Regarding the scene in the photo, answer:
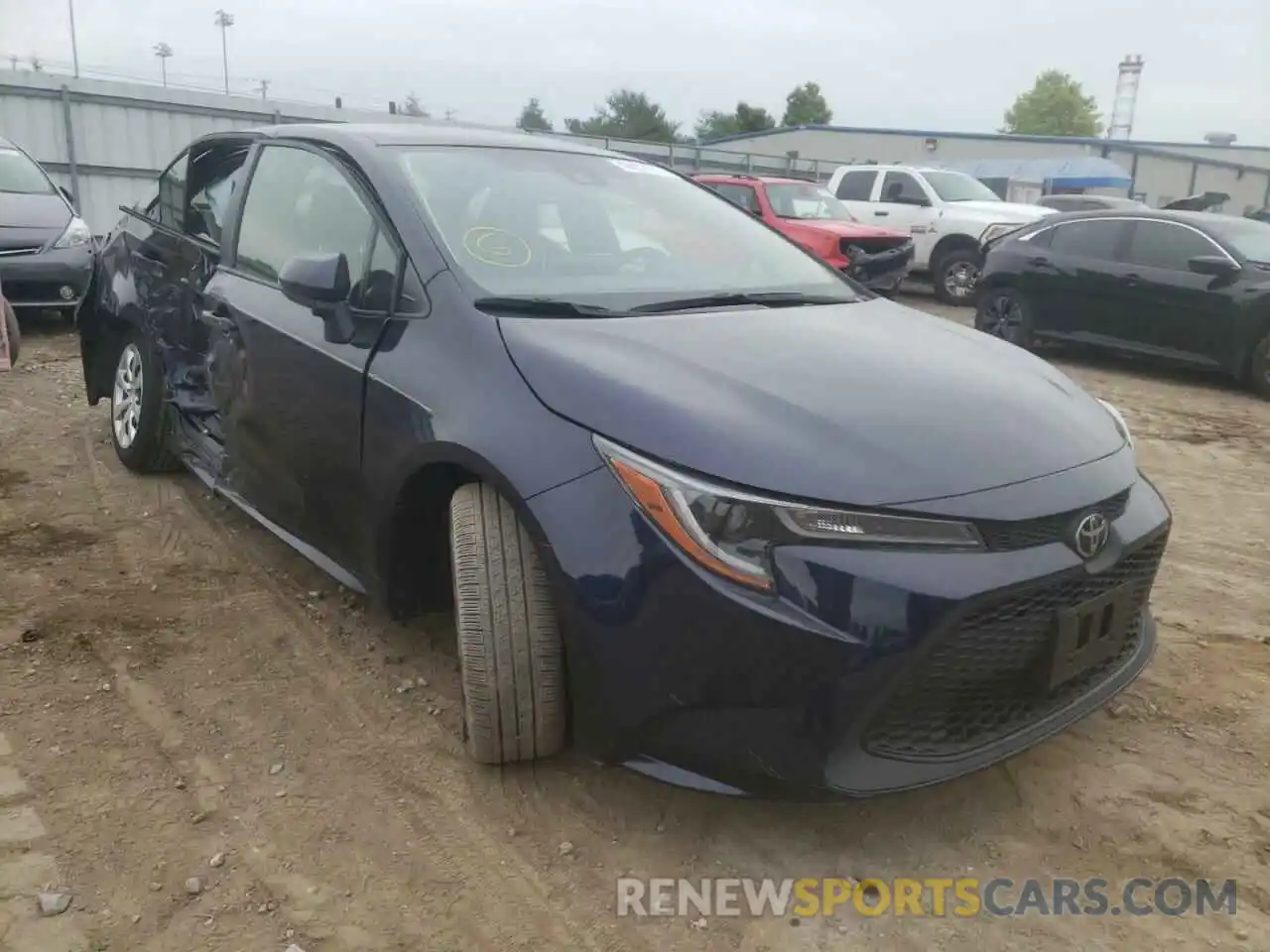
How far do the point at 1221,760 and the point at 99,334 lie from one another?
482cm

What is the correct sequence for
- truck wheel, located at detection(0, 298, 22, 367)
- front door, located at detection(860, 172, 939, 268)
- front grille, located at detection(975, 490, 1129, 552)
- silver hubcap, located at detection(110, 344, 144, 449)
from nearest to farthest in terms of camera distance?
1. front grille, located at detection(975, 490, 1129, 552)
2. silver hubcap, located at detection(110, 344, 144, 449)
3. truck wheel, located at detection(0, 298, 22, 367)
4. front door, located at detection(860, 172, 939, 268)

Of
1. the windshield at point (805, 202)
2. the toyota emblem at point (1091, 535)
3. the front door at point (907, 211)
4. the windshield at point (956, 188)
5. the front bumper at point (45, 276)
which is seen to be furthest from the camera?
the windshield at point (956, 188)

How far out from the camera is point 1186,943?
2.09 metres

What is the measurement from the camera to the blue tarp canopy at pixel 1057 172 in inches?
1241

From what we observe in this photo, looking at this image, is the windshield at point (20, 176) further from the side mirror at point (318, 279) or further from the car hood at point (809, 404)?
the car hood at point (809, 404)

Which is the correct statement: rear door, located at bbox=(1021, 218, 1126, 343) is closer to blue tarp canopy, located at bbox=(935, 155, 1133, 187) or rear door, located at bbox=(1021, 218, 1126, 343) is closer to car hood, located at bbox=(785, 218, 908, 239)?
car hood, located at bbox=(785, 218, 908, 239)

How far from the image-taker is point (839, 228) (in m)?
12.1

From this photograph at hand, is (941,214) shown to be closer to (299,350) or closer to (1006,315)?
(1006,315)

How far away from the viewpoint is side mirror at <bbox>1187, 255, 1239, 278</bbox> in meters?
7.84

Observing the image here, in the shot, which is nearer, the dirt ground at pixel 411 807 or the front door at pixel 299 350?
the dirt ground at pixel 411 807

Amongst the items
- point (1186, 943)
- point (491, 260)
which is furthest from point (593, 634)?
point (1186, 943)

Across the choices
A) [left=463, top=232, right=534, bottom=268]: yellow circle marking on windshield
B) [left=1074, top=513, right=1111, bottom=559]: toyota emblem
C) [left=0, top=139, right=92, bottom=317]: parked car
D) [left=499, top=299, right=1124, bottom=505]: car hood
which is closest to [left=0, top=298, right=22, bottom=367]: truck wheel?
[left=0, top=139, right=92, bottom=317]: parked car

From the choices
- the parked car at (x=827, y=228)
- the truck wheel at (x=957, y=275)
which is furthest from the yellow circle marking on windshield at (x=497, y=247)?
the truck wheel at (x=957, y=275)

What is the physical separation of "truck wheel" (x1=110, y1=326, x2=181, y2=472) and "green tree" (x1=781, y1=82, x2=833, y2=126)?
236 ft
